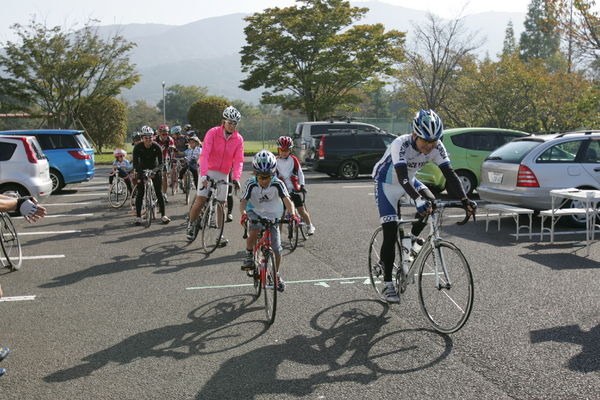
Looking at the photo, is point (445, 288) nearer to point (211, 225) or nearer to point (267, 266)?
point (267, 266)

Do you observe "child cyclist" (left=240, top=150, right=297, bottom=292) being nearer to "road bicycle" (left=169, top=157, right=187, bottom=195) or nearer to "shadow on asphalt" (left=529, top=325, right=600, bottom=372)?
"shadow on asphalt" (left=529, top=325, right=600, bottom=372)

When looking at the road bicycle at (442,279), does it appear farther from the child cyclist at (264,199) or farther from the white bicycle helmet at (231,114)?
the white bicycle helmet at (231,114)

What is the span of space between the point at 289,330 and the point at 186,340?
2.98ft

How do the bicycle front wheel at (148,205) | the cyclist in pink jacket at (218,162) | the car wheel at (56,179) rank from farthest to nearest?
the car wheel at (56,179)
the bicycle front wheel at (148,205)
the cyclist in pink jacket at (218,162)

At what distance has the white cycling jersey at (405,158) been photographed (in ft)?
18.3

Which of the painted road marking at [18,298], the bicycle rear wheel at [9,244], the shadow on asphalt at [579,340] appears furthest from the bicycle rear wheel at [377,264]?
the bicycle rear wheel at [9,244]

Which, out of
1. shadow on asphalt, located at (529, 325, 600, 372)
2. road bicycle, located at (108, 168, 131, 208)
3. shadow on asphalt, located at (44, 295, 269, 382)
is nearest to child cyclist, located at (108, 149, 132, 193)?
road bicycle, located at (108, 168, 131, 208)

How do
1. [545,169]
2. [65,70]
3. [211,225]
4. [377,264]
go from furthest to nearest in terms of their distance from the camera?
[65,70]
[545,169]
[211,225]
[377,264]

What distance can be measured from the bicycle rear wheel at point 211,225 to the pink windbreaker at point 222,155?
633mm

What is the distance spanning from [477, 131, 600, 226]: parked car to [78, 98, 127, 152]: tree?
30.7 metres

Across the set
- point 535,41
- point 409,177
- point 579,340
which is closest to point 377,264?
point 409,177

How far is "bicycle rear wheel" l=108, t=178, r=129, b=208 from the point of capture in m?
14.4

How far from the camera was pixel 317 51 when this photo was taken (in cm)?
3778

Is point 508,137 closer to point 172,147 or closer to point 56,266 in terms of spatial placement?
point 172,147
